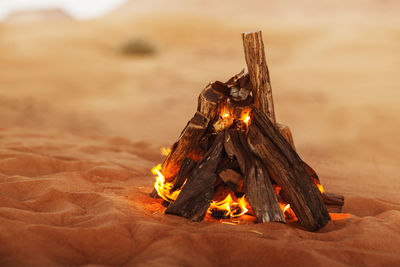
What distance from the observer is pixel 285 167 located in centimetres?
292

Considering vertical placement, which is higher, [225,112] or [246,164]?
[225,112]

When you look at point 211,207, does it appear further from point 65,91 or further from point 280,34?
point 280,34

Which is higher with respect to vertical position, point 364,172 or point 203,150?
point 203,150

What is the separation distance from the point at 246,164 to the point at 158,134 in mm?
4949

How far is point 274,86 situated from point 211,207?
865cm

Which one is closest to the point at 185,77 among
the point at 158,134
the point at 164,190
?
the point at 158,134

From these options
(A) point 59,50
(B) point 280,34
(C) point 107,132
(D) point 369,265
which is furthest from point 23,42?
(D) point 369,265

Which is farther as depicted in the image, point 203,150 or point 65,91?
point 65,91

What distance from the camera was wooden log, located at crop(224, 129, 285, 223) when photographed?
112 inches

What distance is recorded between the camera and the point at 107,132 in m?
7.75

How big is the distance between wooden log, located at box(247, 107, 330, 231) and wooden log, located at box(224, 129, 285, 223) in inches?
3.3

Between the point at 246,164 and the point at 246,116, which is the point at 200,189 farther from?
the point at 246,116

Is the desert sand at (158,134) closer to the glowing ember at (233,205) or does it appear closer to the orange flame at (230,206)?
the glowing ember at (233,205)

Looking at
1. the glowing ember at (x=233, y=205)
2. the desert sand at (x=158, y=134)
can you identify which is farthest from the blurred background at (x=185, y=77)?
the glowing ember at (x=233, y=205)
